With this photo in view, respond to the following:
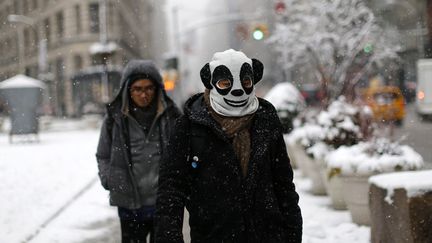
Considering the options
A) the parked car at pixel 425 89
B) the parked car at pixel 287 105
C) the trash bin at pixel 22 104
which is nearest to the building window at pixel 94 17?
the trash bin at pixel 22 104

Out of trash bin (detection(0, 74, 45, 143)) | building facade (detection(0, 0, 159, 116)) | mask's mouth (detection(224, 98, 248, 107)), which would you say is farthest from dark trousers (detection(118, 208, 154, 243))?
building facade (detection(0, 0, 159, 116))

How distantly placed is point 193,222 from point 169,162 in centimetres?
33

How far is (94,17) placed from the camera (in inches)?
1860

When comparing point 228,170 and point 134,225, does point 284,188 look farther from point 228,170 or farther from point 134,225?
point 134,225

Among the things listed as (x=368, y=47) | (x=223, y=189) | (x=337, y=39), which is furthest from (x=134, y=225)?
(x=368, y=47)

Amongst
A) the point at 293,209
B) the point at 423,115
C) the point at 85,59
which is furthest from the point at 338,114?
the point at 85,59

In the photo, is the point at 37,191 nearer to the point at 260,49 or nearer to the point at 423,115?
the point at 423,115

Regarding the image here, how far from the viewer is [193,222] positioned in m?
2.77

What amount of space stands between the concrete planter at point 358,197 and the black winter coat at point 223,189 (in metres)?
4.14

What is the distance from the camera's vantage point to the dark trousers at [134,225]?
168 inches

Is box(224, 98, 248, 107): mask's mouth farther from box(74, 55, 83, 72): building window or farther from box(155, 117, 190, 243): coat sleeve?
box(74, 55, 83, 72): building window

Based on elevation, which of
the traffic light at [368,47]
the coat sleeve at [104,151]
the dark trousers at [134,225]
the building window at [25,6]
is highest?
the building window at [25,6]

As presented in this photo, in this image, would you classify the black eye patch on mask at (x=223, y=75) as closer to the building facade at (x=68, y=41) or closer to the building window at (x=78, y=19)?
the building facade at (x=68, y=41)

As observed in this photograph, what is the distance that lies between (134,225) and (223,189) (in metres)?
1.82
